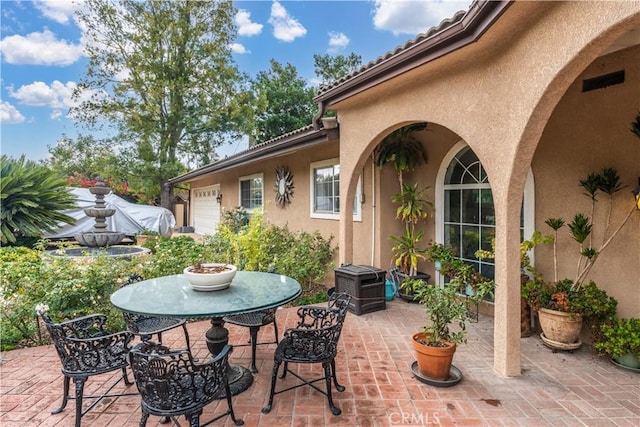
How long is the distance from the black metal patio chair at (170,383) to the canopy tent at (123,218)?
44.8 feet

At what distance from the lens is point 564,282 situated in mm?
4273

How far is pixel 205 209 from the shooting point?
18.5 meters

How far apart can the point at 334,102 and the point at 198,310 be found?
4224 mm

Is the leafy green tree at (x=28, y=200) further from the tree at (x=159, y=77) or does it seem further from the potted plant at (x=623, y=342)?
the potted plant at (x=623, y=342)

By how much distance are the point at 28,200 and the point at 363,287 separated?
8.66 m

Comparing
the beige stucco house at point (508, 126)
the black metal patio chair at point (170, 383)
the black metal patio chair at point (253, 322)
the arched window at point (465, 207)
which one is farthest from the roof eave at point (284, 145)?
the black metal patio chair at point (170, 383)

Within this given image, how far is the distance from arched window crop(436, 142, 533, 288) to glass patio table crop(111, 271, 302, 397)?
351cm

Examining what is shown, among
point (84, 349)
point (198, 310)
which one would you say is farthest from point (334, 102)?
point (84, 349)

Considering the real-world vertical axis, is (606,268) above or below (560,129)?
below

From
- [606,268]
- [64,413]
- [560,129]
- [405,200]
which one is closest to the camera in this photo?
[64,413]

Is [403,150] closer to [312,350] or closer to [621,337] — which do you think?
[621,337]

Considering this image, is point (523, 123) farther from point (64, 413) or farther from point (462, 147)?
point (64, 413)

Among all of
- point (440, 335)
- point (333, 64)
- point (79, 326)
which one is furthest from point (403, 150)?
point (333, 64)

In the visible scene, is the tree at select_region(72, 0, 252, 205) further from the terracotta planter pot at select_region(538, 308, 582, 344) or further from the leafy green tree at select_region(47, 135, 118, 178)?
the terracotta planter pot at select_region(538, 308, 582, 344)
